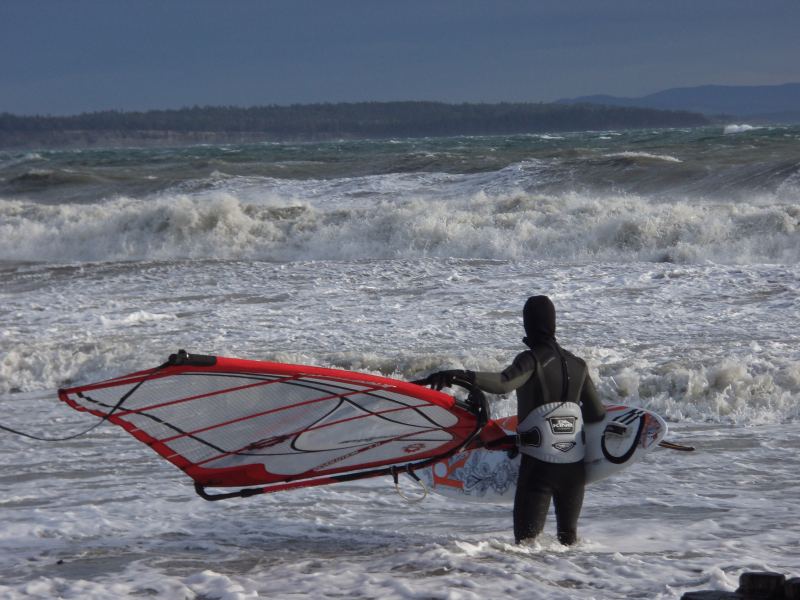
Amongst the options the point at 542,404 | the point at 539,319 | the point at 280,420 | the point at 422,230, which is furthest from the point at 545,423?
the point at 422,230

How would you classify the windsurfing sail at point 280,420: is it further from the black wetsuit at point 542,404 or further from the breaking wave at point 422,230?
the breaking wave at point 422,230

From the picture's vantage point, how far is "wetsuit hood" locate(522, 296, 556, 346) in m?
4.35

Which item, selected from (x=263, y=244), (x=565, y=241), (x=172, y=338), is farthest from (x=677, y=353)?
(x=263, y=244)

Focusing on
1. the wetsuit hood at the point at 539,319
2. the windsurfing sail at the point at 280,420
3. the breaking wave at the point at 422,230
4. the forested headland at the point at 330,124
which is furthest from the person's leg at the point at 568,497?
the forested headland at the point at 330,124

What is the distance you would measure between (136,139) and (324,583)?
396 ft

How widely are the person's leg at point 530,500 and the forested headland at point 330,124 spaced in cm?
10721

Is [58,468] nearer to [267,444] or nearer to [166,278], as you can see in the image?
[267,444]

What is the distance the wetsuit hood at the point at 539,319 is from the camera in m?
4.35

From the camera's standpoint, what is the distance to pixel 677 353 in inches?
363

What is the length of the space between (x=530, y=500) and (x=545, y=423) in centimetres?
35

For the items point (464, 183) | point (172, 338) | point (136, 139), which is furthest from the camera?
point (136, 139)

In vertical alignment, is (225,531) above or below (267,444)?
below

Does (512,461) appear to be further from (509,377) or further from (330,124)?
(330,124)

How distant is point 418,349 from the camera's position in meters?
10.0
